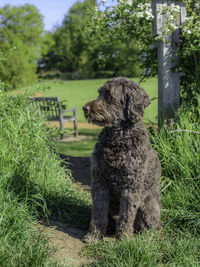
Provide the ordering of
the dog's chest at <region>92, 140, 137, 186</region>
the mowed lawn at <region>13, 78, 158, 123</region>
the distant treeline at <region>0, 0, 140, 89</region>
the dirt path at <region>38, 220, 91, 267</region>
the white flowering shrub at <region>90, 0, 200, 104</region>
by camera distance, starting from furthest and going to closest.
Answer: the distant treeline at <region>0, 0, 140, 89</region>, the mowed lawn at <region>13, 78, 158, 123</region>, the white flowering shrub at <region>90, 0, 200, 104</region>, the dog's chest at <region>92, 140, 137, 186</region>, the dirt path at <region>38, 220, 91, 267</region>

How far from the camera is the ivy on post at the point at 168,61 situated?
495 centimetres

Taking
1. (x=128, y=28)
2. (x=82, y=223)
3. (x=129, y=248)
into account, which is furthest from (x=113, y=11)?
(x=129, y=248)

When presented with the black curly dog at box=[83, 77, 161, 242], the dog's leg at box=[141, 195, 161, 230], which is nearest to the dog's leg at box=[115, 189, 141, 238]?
the black curly dog at box=[83, 77, 161, 242]

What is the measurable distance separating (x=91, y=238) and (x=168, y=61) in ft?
10.0

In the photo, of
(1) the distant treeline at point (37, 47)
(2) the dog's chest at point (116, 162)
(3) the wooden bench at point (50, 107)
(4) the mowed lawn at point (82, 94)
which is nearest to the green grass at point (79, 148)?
(3) the wooden bench at point (50, 107)

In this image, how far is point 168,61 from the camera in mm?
5090

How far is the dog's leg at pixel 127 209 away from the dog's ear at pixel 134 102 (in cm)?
72

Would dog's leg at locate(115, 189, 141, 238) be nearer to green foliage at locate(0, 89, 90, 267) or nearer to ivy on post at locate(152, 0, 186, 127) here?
green foliage at locate(0, 89, 90, 267)

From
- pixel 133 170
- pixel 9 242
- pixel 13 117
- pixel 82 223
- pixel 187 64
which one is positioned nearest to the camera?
pixel 9 242

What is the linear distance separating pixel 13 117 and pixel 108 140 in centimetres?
200

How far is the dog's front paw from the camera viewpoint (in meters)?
3.32

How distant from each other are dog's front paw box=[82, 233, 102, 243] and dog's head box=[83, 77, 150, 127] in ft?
3.90

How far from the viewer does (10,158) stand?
3.82 metres

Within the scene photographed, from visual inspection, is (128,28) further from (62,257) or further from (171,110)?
(62,257)
